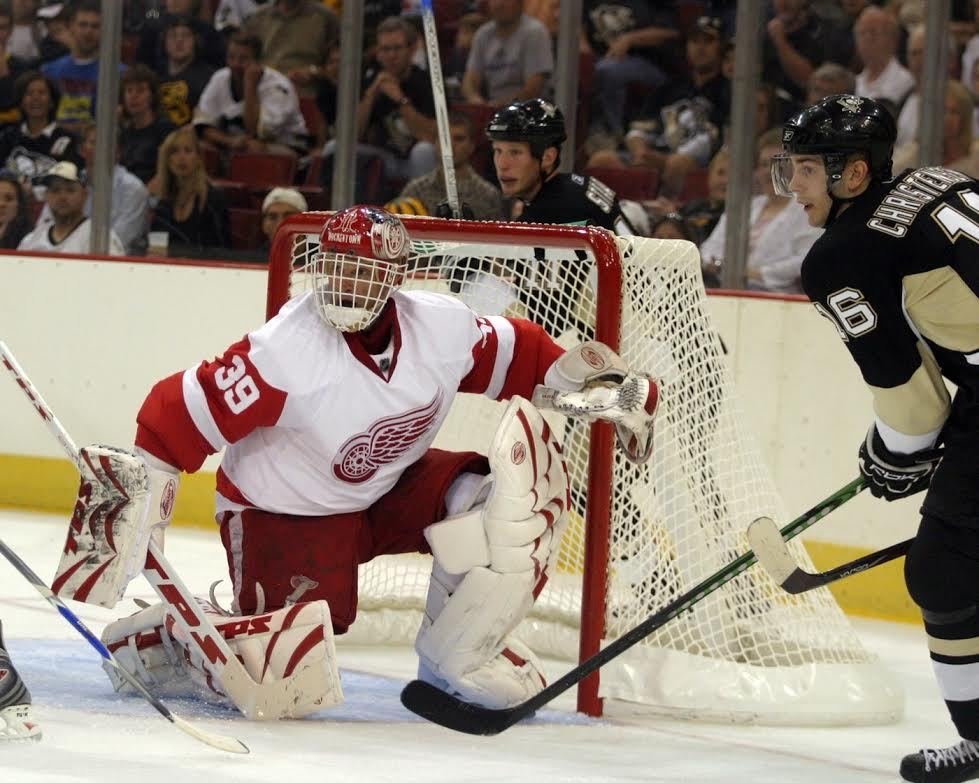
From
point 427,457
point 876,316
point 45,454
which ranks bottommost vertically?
point 45,454

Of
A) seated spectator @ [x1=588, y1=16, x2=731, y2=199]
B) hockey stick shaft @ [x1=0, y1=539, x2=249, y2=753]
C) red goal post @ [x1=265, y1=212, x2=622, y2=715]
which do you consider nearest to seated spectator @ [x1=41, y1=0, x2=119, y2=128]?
seated spectator @ [x1=588, y1=16, x2=731, y2=199]

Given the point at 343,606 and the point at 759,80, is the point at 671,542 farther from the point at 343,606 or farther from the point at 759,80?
the point at 759,80

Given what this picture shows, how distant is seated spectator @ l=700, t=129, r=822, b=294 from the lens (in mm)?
5207

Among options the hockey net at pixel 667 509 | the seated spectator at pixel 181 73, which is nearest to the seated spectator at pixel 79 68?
the seated spectator at pixel 181 73

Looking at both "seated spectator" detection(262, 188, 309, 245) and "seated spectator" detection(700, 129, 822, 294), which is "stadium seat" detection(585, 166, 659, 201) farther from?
"seated spectator" detection(262, 188, 309, 245)

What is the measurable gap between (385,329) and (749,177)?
2.38 m

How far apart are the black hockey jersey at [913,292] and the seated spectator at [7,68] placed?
4587 mm

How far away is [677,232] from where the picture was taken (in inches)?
217

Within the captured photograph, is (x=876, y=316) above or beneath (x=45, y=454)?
above

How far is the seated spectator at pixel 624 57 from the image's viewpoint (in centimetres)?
579

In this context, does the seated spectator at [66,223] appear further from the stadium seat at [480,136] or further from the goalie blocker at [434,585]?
the goalie blocker at [434,585]

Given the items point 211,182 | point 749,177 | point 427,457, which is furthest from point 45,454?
point 427,457

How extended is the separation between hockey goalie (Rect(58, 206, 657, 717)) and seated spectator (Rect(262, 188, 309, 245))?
2909 millimetres

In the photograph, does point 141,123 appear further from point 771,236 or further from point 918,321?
point 918,321
